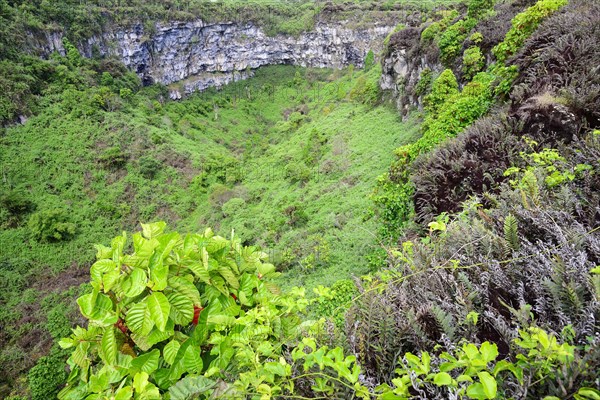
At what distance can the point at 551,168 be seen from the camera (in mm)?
2738

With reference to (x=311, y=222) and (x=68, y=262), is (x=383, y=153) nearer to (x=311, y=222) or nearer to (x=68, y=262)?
(x=311, y=222)

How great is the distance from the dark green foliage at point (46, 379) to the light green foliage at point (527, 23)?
20661 millimetres

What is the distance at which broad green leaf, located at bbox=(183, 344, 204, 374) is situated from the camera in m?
1.44

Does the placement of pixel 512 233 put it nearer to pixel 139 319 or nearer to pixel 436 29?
pixel 139 319

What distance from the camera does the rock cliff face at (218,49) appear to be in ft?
185

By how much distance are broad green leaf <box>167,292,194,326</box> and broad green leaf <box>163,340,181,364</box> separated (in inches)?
3.6

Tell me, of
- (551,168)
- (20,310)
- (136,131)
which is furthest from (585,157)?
(136,131)

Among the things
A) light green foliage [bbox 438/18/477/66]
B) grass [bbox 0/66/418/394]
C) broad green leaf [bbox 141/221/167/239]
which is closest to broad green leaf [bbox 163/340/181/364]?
broad green leaf [bbox 141/221/167/239]

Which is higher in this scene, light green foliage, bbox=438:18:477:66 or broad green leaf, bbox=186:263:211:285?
light green foliage, bbox=438:18:477:66

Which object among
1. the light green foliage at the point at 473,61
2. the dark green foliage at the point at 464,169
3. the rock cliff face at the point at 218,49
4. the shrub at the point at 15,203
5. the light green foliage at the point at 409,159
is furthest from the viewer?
the rock cliff face at the point at 218,49

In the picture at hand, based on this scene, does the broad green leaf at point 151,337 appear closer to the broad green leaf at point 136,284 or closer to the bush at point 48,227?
the broad green leaf at point 136,284

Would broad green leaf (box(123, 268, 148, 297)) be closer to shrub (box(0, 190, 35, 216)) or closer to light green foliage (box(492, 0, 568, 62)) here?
light green foliage (box(492, 0, 568, 62))

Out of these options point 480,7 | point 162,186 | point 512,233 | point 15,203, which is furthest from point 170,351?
point 162,186

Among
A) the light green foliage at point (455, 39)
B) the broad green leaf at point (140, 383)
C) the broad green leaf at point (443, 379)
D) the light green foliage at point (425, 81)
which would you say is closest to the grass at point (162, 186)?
the light green foliage at point (425, 81)
